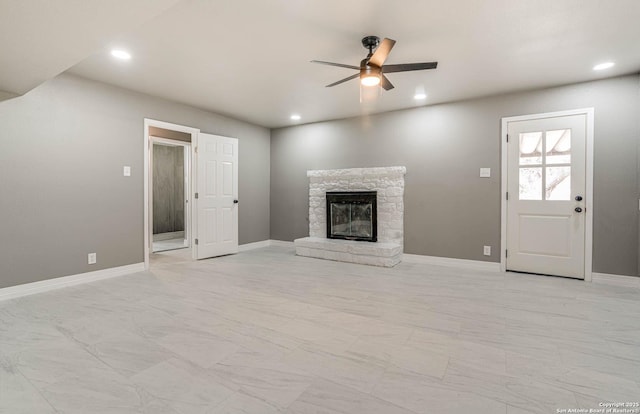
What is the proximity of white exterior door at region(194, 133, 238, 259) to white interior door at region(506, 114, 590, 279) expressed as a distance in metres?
4.51

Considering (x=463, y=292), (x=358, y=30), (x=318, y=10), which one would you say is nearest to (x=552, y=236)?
(x=463, y=292)

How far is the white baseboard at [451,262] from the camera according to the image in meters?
4.41

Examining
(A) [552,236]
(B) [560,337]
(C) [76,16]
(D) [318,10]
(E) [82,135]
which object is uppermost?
(D) [318,10]

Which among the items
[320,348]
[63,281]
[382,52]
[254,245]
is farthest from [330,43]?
[254,245]

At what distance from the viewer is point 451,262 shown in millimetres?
4664

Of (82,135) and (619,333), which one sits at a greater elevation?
(82,135)

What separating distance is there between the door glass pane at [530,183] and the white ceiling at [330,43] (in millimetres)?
1125

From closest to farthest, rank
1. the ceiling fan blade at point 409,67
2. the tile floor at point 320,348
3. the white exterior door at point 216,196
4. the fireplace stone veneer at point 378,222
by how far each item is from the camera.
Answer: the tile floor at point 320,348 → the ceiling fan blade at point 409,67 → the fireplace stone veneer at point 378,222 → the white exterior door at point 216,196

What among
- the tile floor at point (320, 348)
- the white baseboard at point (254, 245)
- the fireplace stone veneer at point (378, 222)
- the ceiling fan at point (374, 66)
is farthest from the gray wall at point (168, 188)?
the ceiling fan at point (374, 66)

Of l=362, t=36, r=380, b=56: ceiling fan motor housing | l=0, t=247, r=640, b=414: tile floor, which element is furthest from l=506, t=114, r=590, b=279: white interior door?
l=362, t=36, r=380, b=56: ceiling fan motor housing

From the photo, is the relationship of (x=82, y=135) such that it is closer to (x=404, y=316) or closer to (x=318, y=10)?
(x=318, y=10)

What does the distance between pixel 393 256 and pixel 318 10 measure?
11.3 feet

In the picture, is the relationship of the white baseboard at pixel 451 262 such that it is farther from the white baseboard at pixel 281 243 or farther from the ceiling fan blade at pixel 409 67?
the ceiling fan blade at pixel 409 67

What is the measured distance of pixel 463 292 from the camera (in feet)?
11.0
